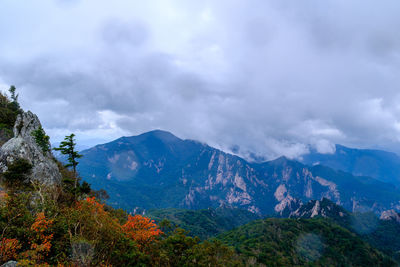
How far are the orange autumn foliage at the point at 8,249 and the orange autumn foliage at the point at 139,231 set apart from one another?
13408mm

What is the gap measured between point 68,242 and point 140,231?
1273 cm

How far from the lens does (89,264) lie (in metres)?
21.4

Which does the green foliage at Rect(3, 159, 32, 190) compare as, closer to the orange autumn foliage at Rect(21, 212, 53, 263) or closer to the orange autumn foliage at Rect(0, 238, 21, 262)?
the orange autumn foliage at Rect(21, 212, 53, 263)

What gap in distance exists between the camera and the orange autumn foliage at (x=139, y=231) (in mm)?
32750

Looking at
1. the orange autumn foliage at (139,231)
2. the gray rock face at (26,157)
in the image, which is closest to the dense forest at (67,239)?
the orange autumn foliage at (139,231)

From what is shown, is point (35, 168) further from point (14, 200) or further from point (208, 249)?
point (208, 249)

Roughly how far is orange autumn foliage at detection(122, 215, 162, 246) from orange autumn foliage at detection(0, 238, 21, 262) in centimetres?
1341

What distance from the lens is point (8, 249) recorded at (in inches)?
766

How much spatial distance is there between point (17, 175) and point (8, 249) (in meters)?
22.4

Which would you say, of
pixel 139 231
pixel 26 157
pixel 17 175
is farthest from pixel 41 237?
pixel 26 157

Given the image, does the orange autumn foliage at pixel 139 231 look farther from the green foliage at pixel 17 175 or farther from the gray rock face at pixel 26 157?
the gray rock face at pixel 26 157

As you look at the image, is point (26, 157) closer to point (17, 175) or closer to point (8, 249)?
point (17, 175)

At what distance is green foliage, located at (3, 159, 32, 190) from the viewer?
116 feet

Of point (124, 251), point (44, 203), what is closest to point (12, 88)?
point (44, 203)
